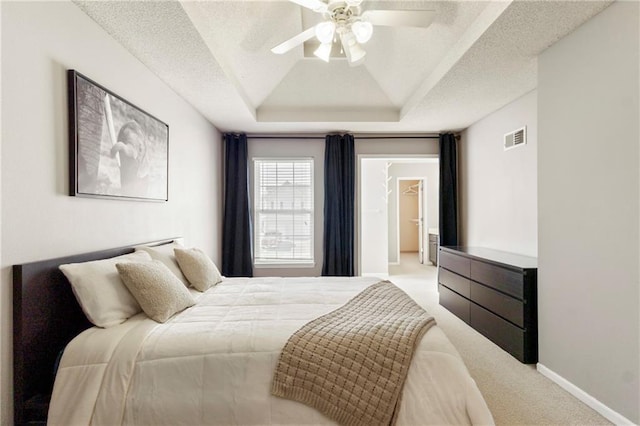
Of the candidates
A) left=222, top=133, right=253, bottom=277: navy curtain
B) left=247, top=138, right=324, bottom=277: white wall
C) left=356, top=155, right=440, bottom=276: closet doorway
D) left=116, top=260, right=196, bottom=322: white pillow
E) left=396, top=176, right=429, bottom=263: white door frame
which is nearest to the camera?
left=116, top=260, right=196, bottom=322: white pillow

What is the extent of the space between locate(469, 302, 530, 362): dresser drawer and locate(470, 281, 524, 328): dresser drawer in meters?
0.05

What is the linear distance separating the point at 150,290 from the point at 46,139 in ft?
3.18

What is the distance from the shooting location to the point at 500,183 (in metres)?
3.77

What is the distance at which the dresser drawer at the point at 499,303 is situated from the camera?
8.52 ft

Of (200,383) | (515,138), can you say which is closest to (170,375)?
(200,383)

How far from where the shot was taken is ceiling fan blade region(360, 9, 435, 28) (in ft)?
6.53

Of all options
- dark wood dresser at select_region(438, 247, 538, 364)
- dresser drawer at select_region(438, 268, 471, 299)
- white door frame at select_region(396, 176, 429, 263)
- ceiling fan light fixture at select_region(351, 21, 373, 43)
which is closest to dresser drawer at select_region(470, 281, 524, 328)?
dark wood dresser at select_region(438, 247, 538, 364)

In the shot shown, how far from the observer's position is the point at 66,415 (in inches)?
55.7

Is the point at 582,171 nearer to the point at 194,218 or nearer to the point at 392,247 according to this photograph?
the point at 194,218

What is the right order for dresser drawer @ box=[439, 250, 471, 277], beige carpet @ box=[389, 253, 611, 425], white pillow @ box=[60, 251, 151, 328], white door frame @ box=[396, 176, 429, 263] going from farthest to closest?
white door frame @ box=[396, 176, 429, 263] → dresser drawer @ box=[439, 250, 471, 277] → beige carpet @ box=[389, 253, 611, 425] → white pillow @ box=[60, 251, 151, 328]

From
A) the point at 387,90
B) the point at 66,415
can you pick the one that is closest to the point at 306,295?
the point at 66,415

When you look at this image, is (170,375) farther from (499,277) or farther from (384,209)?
(384,209)

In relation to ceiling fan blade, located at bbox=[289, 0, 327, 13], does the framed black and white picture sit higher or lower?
lower

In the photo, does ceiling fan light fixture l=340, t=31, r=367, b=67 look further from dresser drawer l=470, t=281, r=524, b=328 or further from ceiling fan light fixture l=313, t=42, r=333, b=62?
dresser drawer l=470, t=281, r=524, b=328
